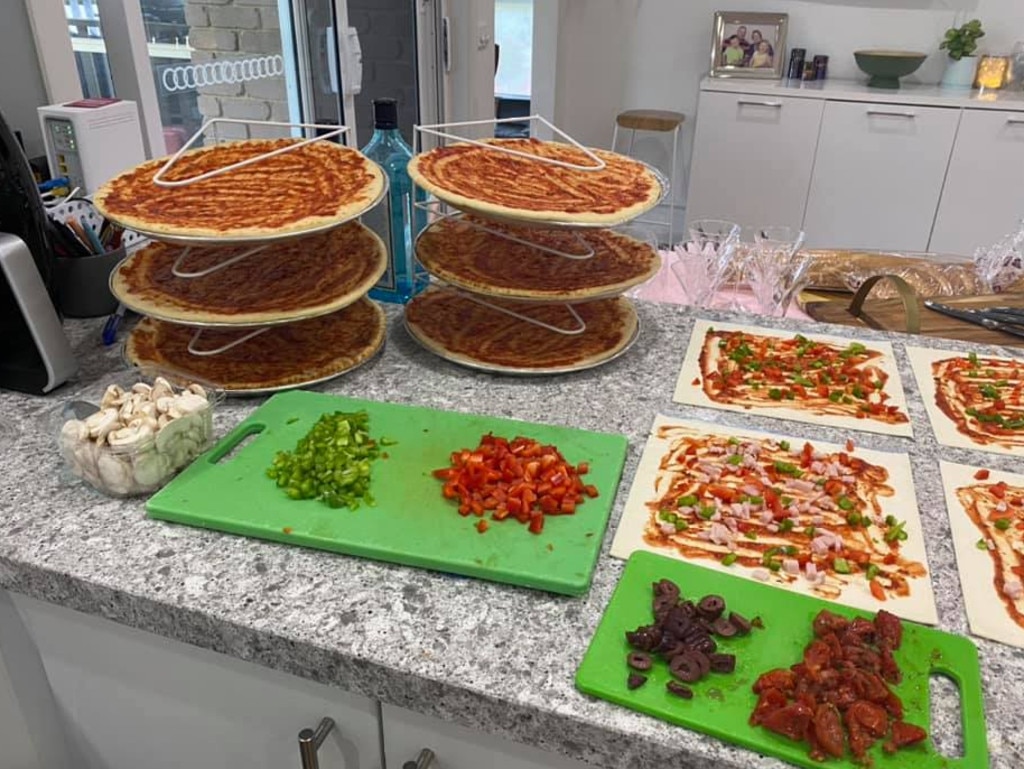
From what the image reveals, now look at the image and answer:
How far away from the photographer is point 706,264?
157 cm

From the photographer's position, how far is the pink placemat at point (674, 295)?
A: 159 centimetres

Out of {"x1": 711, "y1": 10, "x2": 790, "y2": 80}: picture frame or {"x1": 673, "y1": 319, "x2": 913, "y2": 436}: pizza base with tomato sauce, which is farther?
{"x1": 711, "y1": 10, "x2": 790, "y2": 80}: picture frame

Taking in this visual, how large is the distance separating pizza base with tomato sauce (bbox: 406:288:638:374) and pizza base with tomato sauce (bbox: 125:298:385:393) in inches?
3.4

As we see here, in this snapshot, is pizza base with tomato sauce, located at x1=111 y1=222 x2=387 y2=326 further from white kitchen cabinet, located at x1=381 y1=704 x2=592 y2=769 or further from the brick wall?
the brick wall

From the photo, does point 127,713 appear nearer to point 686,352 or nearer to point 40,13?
point 686,352

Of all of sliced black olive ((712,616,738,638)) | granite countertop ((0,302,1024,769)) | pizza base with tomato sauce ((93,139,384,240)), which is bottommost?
granite countertop ((0,302,1024,769))

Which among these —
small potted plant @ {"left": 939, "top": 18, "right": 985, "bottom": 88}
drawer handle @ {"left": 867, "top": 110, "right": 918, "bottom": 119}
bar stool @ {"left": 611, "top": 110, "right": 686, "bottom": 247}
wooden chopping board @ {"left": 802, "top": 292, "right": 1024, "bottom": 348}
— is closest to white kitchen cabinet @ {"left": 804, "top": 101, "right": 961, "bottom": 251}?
drawer handle @ {"left": 867, "top": 110, "right": 918, "bottom": 119}

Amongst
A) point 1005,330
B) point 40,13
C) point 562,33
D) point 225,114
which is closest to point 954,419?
point 1005,330

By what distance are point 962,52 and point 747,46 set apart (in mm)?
948

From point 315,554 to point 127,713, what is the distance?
0.31 meters

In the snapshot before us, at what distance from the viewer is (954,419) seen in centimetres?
102

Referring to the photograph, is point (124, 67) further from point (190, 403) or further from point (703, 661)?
point (703, 661)

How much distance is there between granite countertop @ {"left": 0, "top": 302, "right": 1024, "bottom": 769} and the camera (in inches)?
24.2

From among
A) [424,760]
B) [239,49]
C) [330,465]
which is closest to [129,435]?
[330,465]
